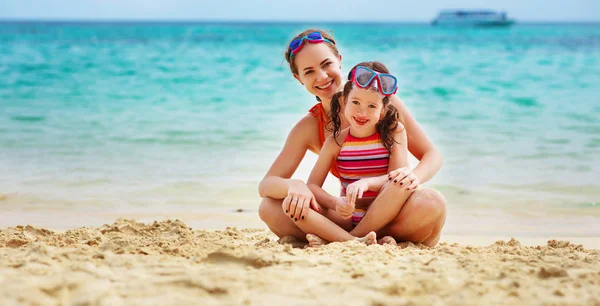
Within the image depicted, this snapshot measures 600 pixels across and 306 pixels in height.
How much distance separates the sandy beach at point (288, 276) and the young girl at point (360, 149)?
24 centimetres

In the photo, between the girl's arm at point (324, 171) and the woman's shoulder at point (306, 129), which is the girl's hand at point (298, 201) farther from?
the woman's shoulder at point (306, 129)

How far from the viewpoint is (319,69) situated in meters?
3.52

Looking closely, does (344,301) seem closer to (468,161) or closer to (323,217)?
(323,217)

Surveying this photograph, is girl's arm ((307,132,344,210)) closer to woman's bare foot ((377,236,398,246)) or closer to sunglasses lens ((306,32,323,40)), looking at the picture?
woman's bare foot ((377,236,398,246))

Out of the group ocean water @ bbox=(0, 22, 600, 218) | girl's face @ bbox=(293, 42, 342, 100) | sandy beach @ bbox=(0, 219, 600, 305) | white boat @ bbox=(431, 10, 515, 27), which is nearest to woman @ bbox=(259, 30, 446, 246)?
girl's face @ bbox=(293, 42, 342, 100)

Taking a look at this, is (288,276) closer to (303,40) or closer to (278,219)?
(278,219)

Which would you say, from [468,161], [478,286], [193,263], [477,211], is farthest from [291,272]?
[468,161]

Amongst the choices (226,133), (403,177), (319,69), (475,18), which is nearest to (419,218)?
(403,177)

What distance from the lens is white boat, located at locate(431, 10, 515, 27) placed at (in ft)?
196

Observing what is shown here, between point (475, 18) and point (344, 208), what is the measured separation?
60941 mm

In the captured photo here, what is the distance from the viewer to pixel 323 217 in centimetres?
331

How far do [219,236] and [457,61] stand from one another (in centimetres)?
1538

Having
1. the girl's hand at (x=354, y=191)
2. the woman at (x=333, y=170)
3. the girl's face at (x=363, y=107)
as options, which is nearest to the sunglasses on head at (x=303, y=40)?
the woman at (x=333, y=170)

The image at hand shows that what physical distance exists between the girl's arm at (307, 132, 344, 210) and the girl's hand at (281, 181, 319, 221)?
8 cm
